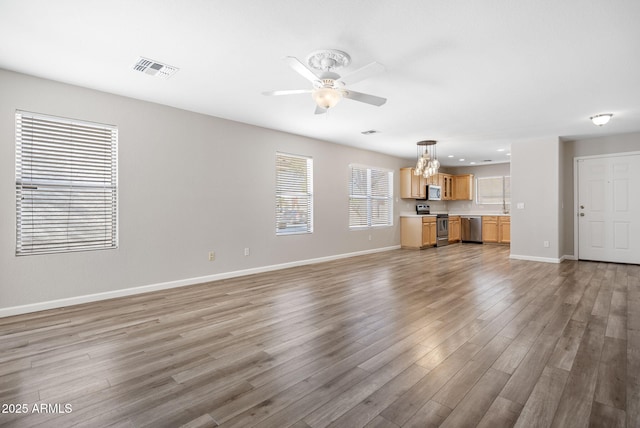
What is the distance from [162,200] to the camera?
14.5 ft

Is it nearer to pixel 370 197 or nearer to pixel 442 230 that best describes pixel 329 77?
pixel 370 197

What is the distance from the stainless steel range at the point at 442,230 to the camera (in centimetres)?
939

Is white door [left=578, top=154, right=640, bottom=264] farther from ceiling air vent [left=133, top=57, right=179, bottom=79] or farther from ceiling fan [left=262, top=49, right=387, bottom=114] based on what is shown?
ceiling air vent [left=133, top=57, right=179, bottom=79]

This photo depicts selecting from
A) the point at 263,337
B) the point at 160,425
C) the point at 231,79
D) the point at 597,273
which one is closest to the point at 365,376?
the point at 263,337

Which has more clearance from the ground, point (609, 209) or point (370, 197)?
point (370, 197)

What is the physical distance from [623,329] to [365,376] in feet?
8.43

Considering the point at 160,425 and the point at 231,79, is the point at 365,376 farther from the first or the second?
the point at 231,79

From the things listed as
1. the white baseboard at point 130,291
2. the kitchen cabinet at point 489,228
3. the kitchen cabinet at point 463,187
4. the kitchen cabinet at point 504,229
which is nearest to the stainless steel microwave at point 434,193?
the kitchen cabinet at point 463,187

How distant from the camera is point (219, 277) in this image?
501 centimetres

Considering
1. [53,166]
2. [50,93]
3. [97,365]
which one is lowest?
[97,365]

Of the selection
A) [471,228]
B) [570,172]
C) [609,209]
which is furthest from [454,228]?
[609,209]

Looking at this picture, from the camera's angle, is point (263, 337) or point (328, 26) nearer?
point (328, 26)

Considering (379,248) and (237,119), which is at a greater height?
(237,119)

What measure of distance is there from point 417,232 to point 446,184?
282 cm
